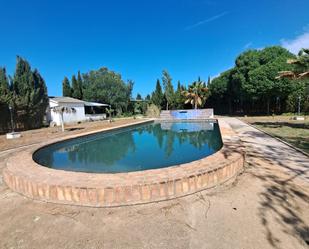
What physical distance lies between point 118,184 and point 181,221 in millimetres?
1217

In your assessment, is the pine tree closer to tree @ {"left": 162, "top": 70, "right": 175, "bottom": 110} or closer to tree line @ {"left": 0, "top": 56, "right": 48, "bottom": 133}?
tree line @ {"left": 0, "top": 56, "right": 48, "bottom": 133}

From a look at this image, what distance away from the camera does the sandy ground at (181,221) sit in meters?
2.24


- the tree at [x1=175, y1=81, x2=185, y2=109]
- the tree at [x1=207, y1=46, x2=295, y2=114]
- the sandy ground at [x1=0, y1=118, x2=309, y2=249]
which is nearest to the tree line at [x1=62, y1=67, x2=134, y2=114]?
the tree at [x1=175, y1=81, x2=185, y2=109]

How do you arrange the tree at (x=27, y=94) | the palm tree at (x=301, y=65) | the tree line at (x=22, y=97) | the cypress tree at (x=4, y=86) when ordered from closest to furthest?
the palm tree at (x=301, y=65) → the cypress tree at (x=4, y=86) → the tree line at (x=22, y=97) → the tree at (x=27, y=94)

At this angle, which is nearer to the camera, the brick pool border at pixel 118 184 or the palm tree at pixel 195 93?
the brick pool border at pixel 118 184

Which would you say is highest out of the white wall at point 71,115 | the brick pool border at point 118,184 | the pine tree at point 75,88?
the pine tree at point 75,88

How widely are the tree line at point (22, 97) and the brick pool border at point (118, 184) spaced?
42.6 ft

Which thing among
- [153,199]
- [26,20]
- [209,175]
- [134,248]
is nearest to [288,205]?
[209,175]

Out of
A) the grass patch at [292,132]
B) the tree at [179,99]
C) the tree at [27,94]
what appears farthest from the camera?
the tree at [179,99]

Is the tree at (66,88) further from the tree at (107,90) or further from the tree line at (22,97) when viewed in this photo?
the tree line at (22,97)

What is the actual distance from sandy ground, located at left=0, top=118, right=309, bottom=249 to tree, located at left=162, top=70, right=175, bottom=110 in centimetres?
2848

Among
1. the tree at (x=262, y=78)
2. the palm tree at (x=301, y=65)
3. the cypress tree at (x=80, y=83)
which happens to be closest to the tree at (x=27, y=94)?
the cypress tree at (x=80, y=83)

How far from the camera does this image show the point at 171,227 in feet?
8.21

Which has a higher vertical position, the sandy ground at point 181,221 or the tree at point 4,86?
the tree at point 4,86
